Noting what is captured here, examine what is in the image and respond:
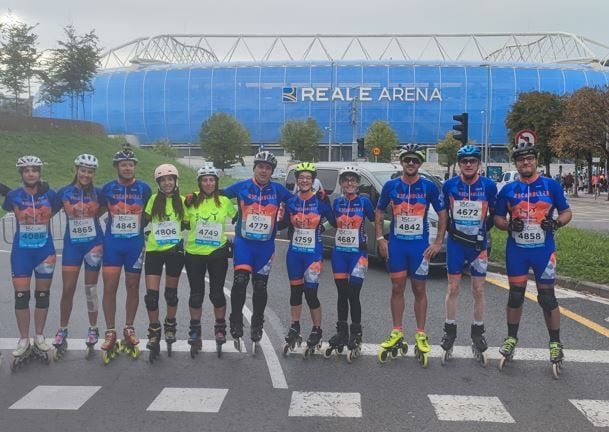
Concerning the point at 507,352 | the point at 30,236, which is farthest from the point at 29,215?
the point at 507,352

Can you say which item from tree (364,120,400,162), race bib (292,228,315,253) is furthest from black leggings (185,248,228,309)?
tree (364,120,400,162)

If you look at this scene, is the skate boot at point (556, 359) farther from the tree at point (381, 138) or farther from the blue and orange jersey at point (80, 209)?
the tree at point (381, 138)

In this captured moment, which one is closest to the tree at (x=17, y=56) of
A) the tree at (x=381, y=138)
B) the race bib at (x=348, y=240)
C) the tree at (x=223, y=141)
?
the tree at (x=223, y=141)

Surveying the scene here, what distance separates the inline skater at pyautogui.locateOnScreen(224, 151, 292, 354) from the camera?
582cm

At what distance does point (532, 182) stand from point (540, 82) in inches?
3557

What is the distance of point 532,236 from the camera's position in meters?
5.46

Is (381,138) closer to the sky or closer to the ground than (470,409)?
closer to the sky

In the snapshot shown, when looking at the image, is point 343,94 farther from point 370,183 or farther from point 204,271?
point 204,271

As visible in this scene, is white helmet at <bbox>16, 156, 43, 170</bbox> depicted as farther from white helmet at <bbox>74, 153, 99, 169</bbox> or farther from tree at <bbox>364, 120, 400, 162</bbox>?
tree at <bbox>364, 120, 400, 162</bbox>

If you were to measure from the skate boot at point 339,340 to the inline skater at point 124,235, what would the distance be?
1.89 m

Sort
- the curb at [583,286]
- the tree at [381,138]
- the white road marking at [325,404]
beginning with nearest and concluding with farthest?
the white road marking at [325,404], the curb at [583,286], the tree at [381,138]

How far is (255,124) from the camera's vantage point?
90.8m

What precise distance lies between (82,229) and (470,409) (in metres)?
3.89

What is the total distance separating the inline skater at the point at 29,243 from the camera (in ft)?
18.6
